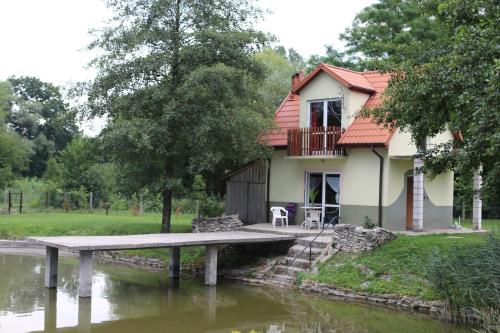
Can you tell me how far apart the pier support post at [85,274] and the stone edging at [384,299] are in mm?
5424

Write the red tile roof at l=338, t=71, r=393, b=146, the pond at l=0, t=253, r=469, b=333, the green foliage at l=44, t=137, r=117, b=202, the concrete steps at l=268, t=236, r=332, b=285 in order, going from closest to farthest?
the pond at l=0, t=253, r=469, b=333
the concrete steps at l=268, t=236, r=332, b=285
the red tile roof at l=338, t=71, r=393, b=146
the green foliage at l=44, t=137, r=117, b=202

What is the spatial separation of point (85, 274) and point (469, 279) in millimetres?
8443

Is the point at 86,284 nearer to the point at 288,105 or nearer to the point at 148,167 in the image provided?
the point at 148,167

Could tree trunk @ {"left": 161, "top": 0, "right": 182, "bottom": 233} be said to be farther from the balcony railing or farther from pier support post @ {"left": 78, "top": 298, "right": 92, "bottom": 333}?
pier support post @ {"left": 78, "top": 298, "right": 92, "bottom": 333}

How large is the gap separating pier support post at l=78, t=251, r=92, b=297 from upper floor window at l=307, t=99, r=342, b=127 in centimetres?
1040

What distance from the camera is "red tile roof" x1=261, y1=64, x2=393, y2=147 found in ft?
63.6

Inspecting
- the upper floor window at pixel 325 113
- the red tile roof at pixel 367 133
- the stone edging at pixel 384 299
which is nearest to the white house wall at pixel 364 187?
the red tile roof at pixel 367 133

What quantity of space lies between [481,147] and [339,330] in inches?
174

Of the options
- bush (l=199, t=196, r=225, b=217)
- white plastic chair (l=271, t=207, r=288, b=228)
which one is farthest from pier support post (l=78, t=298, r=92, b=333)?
bush (l=199, t=196, r=225, b=217)

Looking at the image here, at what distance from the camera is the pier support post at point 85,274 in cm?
1359

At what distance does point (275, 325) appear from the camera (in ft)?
39.5

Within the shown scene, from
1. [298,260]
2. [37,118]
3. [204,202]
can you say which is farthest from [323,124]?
[37,118]

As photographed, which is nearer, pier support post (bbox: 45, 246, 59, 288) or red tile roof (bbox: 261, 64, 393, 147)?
pier support post (bbox: 45, 246, 59, 288)

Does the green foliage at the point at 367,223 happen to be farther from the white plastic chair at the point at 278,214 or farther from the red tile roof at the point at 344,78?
the red tile roof at the point at 344,78
